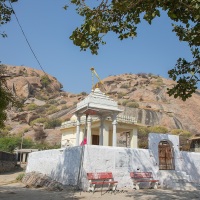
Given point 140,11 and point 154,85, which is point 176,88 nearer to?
point 140,11

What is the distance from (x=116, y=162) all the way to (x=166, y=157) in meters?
3.71

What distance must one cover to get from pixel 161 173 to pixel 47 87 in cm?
7844

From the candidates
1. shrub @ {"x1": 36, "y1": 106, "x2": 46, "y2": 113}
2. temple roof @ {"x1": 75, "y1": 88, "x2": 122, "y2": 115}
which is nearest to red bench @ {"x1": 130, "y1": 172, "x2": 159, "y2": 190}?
temple roof @ {"x1": 75, "y1": 88, "x2": 122, "y2": 115}

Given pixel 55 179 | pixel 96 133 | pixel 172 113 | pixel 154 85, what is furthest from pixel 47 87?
pixel 55 179

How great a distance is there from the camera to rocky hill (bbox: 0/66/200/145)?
53.8m

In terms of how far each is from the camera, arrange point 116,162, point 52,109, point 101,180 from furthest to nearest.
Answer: point 52,109
point 116,162
point 101,180

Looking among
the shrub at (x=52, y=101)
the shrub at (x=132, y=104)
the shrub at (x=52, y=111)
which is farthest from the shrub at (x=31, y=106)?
the shrub at (x=132, y=104)

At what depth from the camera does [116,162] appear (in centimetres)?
1320

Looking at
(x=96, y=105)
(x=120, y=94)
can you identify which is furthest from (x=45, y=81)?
(x=96, y=105)

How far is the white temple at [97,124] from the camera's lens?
16.4 m

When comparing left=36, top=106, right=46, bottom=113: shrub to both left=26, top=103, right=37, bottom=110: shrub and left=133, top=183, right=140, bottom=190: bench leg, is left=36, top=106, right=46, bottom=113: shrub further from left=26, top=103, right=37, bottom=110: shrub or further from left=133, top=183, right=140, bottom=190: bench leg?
left=133, top=183, right=140, bottom=190: bench leg

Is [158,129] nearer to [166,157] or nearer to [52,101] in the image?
[166,157]

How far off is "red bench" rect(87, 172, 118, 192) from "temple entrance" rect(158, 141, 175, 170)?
371 cm

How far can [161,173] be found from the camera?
14234 mm
